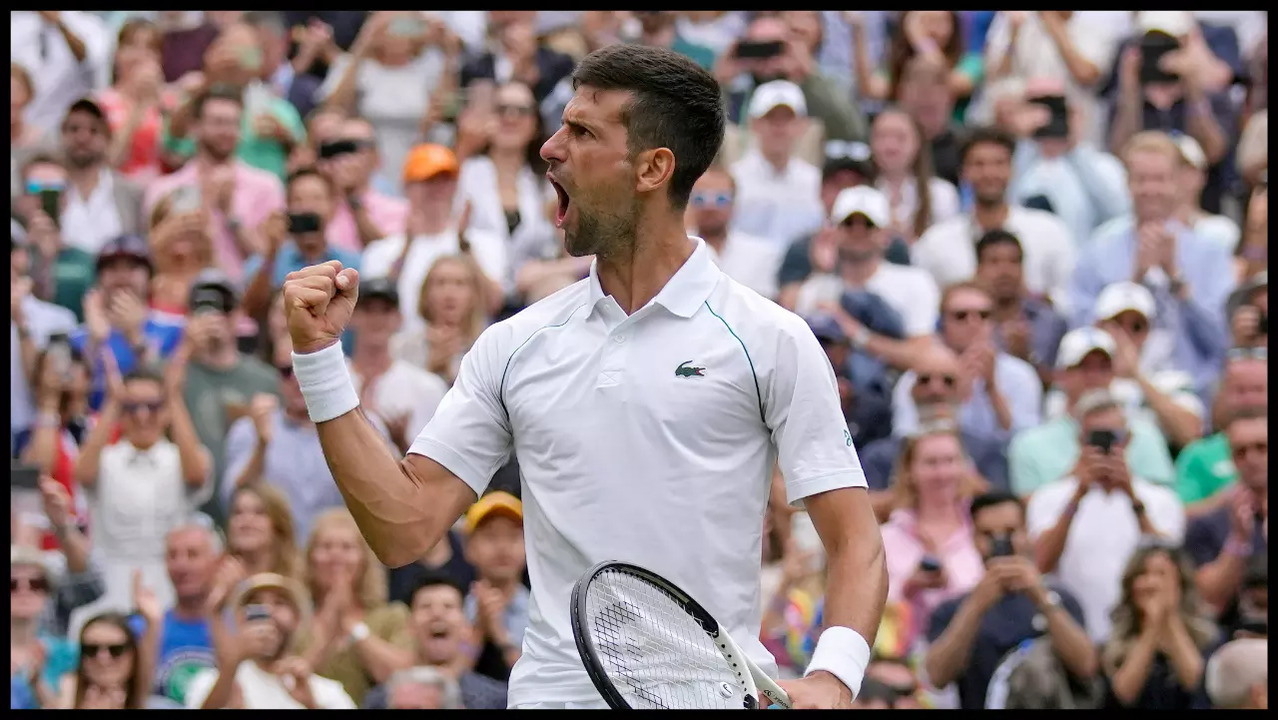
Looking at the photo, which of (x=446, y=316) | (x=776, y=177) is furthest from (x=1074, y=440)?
(x=446, y=316)

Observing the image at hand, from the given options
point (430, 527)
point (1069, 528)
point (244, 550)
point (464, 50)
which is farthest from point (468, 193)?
point (430, 527)

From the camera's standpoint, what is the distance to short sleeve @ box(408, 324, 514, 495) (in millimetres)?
3922

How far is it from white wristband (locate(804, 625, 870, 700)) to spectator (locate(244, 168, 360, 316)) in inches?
257

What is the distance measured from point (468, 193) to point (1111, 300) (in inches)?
123

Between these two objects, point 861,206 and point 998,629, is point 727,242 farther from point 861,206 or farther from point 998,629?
point 998,629

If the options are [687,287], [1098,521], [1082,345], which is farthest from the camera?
[1082,345]

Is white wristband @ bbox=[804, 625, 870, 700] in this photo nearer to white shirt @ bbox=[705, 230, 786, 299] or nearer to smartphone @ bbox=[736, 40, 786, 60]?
white shirt @ bbox=[705, 230, 786, 299]

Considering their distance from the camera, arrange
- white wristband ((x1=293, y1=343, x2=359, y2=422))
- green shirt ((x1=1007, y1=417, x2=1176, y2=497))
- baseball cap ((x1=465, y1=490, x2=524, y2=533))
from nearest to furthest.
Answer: white wristband ((x1=293, y1=343, x2=359, y2=422)) → baseball cap ((x1=465, y1=490, x2=524, y2=533)) → green shirt ((x1=1007, y1=417, x2=1176, y2=497))

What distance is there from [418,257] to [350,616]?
7.45ft

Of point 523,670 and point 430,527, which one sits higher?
point 430,527

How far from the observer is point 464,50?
11.6m

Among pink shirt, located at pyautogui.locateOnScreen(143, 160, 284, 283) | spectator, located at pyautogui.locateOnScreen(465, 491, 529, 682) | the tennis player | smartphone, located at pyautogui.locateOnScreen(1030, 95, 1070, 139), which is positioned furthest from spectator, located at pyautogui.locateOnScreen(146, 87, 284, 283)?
the tennis player

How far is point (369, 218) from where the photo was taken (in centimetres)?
1049
